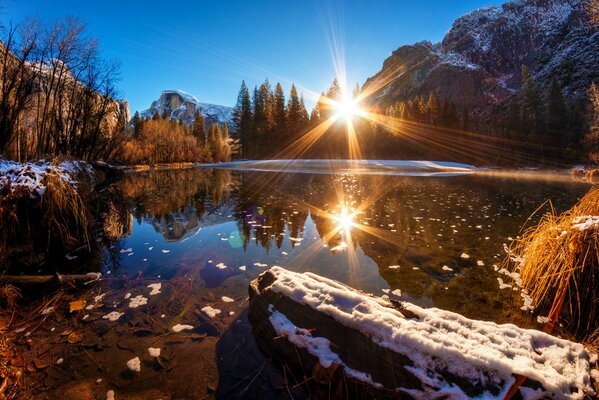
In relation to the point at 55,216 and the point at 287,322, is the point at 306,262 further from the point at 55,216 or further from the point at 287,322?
the point at 55,216

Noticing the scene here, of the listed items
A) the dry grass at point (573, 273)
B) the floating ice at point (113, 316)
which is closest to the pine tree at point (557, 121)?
the dry grass at point (573, 273)

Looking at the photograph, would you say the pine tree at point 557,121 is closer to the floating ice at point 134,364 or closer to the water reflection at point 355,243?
the water reflection at point 355,243

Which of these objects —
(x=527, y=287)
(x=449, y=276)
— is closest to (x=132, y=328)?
(x=449, y=276)

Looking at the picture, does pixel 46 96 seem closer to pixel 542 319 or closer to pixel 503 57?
pixel 542 319

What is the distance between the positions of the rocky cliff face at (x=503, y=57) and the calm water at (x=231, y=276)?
94.8 metres

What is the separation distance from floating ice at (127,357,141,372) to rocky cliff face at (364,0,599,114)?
102m

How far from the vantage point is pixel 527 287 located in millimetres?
4348

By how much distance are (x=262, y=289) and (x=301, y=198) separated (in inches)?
420

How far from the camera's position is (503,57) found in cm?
12181

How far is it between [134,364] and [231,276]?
2241mm

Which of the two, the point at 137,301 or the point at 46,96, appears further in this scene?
the point at 46,96

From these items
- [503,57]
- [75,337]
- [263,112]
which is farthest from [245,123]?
[503,57]

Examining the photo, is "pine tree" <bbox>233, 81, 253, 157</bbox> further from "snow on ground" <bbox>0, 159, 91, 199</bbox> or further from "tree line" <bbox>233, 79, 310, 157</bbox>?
"snow on ground" <bbox>0, 159, 91, 199</bbox>

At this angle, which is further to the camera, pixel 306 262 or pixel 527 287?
pixel 306 262
